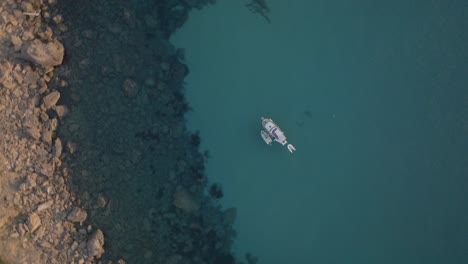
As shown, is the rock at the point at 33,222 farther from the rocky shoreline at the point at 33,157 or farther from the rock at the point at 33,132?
the rock at the point at 33,132

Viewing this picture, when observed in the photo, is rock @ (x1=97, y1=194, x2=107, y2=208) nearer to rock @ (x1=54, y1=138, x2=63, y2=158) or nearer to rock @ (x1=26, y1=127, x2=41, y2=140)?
rock @ (x1=54, y1=138, x2=63, y2=158)

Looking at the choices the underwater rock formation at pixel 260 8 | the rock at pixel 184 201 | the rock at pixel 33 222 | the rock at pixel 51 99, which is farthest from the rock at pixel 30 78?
the underwater rock formation at pixel 260 8

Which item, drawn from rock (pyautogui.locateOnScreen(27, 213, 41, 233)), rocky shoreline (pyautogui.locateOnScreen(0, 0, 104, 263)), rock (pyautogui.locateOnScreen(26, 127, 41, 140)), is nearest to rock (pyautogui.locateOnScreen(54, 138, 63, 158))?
rocky shoreline (pyautogui.locateOnScreen(0, 0, 104, 263))

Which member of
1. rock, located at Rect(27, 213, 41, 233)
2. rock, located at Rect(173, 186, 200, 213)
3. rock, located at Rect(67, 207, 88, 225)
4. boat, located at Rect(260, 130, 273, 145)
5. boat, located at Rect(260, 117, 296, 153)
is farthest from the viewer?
boat, located at Rect(260, 130, 273, 145)

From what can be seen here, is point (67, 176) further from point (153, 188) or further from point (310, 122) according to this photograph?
point (310, 122)

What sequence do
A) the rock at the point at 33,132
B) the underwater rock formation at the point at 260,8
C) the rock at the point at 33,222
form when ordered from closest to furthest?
1. the rock at the point at 33,222
2. the rock at the point at 33,132
3. the underwater rock formation at the point at 260,8

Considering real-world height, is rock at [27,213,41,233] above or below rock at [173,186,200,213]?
below

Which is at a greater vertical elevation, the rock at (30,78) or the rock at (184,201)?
the rock at (184,201)
